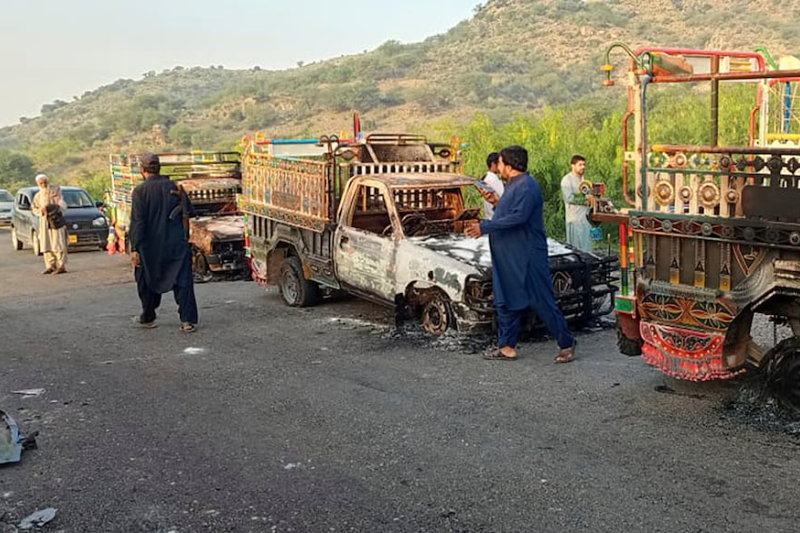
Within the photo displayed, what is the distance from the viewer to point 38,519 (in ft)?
16.6

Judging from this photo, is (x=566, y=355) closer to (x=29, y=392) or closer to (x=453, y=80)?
(x=29, y=392)

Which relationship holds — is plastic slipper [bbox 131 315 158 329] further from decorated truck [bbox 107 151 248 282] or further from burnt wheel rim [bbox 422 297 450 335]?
decorated truck [bbox 107 151 248 282]

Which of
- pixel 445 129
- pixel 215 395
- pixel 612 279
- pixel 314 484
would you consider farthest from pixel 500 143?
pixel 314 484

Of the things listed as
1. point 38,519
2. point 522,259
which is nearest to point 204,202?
point 522,259

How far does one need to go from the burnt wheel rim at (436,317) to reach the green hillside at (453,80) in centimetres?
3210

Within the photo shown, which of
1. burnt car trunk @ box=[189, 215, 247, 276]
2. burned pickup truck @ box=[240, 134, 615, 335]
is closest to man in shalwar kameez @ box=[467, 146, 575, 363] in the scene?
burned pickup truck @ box=[240, 134, 615, 335]

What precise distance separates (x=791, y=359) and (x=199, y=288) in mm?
9202

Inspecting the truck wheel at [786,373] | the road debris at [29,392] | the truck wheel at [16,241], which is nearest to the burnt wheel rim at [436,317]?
the truck wheel at [786,373]

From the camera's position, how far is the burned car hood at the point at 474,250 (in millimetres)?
9078

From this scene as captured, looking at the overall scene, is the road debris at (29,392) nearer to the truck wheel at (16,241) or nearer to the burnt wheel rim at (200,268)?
the burnt wheel rim at (200,268)

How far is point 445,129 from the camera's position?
78.8 feet

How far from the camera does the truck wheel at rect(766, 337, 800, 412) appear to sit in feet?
20.3

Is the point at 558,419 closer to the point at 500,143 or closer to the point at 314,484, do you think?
the point at 314,484

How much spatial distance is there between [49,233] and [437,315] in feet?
30.2
